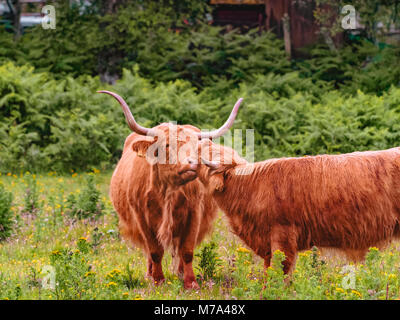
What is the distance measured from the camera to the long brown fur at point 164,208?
15.6 ft

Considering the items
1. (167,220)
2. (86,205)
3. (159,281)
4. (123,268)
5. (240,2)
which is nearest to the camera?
(167,220)

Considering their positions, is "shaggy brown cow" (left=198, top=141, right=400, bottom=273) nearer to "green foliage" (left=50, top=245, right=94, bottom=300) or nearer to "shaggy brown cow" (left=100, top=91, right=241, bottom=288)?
"shaggy brown cow" (left=100, top=91, right=241, bottom=288)

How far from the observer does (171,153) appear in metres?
4.61

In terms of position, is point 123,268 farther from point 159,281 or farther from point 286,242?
point 286,242

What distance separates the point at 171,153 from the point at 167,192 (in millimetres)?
371

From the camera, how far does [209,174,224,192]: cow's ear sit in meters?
4.81

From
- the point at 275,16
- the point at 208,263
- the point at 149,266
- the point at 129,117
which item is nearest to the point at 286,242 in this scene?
the point at 208,263

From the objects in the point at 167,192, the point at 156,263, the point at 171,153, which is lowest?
the point at 156,263

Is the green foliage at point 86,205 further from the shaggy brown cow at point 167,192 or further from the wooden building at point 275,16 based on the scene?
the wooden building at point 275,16

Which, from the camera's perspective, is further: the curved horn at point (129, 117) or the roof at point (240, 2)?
the roof at point (240, 2)

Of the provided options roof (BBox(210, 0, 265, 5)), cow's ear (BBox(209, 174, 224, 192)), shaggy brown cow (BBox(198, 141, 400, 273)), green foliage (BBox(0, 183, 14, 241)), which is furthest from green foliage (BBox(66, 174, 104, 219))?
roof (BBox(210, 0, 265, 5))

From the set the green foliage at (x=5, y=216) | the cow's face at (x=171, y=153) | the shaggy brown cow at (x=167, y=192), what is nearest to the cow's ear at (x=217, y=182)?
the shaggy brown cow at (x=167, y=192)

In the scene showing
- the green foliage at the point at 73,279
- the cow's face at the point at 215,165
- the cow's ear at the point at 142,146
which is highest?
the cow's ear at the point at 142,146
